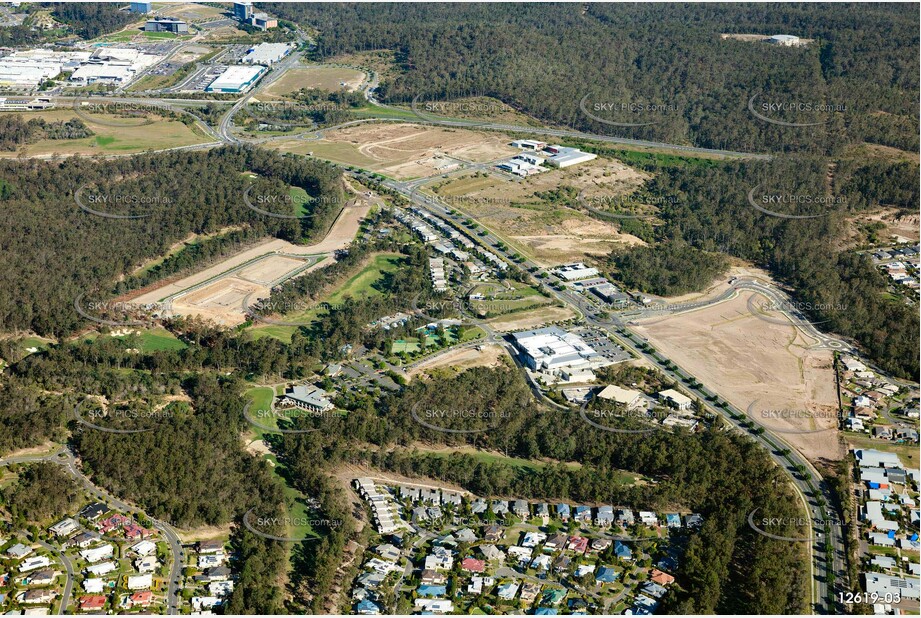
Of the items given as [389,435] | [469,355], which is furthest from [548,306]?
[389,435]

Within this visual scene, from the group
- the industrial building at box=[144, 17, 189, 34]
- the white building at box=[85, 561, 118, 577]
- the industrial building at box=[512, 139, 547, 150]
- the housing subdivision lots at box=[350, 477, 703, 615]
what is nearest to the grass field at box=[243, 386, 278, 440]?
the housing subdivision lots at box=[350, 477, 703, 615]

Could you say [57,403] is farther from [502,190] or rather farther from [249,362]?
[502,190]

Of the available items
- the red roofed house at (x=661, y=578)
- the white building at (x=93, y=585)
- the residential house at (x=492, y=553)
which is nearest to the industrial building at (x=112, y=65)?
the white building at (x=93, y=585)

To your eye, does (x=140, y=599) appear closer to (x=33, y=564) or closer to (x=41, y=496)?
(x=33, y=564)

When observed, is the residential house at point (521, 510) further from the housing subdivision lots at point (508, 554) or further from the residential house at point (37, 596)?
the residential house at point (37, 596)

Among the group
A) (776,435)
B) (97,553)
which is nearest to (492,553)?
(97,553)

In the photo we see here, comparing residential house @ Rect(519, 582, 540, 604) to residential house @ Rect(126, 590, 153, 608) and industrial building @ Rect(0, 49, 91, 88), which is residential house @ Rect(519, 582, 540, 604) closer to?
residential house @ Rect(126, 590, 153, 608)

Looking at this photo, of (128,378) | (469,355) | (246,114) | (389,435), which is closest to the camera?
(389,435)
